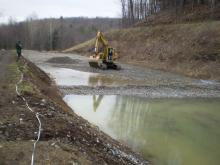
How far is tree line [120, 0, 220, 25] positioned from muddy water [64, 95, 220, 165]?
2929 centimetres

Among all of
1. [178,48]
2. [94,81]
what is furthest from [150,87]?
[178,48]

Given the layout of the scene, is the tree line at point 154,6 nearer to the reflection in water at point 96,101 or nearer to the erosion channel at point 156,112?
the erosion channel at point 156,112

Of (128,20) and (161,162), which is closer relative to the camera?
(161,162)

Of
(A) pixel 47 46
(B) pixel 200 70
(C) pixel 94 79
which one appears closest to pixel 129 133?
(C) pixel 94 79

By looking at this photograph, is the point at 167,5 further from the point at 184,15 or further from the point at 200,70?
the point at 200,70

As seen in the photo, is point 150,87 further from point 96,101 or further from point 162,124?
point 162,124

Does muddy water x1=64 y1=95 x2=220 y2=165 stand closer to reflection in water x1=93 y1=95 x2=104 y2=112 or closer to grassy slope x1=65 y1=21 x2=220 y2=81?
reflection in water x1=93 y1=95 x2=104 y2=112

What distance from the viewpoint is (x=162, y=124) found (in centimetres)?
1670

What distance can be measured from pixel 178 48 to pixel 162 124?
26.6m

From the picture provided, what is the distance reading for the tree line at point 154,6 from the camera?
180ft

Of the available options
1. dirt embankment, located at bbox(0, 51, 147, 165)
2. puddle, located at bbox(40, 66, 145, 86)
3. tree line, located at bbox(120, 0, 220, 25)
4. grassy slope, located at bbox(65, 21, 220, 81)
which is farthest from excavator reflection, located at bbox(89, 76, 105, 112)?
tree line, located at bbox(120, 0, 220, 25)

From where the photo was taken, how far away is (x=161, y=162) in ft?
38.5

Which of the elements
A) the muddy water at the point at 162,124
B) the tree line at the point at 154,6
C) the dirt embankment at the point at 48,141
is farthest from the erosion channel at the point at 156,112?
the tree line at the point at 154,6

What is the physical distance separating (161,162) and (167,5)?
5799cm
